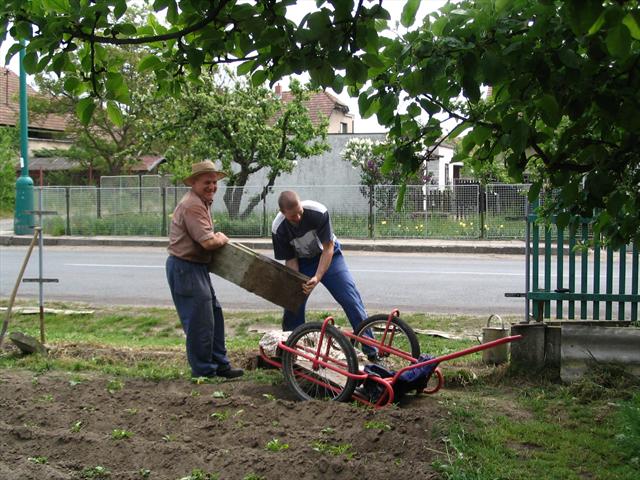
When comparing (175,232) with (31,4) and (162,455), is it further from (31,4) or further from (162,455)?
(31,4)

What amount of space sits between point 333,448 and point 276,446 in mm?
333

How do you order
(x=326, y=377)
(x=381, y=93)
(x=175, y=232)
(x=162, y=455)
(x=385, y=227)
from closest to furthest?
1. (x=381, y=93)
2. (x=162, y=455)
3. (x=326, y=377)
4. (x=175, y=232)
5. (x=385, y=227)

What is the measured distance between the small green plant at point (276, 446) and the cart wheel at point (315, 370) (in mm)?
1135

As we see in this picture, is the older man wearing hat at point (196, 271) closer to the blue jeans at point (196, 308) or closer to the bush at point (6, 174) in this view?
the blue jeans at point (196, 308)

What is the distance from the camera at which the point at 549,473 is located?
165 inches

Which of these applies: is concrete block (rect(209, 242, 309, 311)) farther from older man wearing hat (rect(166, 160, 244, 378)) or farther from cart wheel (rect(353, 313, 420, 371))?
cart wheel (rect(353, 313, 420, 371))

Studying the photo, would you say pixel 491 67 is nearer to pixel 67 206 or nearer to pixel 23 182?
pixel 23 182

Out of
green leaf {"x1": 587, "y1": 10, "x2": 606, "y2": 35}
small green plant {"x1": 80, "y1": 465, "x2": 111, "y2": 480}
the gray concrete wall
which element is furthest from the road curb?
green leaf {"x1": 587, "y1": 10, "x2": 606, "y2": 35}

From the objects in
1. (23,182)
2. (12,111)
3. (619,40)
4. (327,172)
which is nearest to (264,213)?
(23,182)

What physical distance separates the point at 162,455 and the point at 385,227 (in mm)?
18661

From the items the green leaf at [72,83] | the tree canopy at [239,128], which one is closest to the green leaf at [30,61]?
the green leaf at [72,83]

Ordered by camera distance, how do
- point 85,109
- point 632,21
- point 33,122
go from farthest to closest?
point 33,122
point 85,109
point 632,21

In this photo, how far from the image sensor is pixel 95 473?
4191mm

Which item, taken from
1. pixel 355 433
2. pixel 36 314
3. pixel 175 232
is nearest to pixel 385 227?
pixel 36 314
